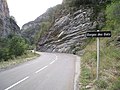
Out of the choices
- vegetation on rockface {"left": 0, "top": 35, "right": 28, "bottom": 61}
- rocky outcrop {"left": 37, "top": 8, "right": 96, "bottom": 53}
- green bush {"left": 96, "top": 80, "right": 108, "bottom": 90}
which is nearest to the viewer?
green bush {"left": 96, "top": 80, "right": 108, "bottom": 90}

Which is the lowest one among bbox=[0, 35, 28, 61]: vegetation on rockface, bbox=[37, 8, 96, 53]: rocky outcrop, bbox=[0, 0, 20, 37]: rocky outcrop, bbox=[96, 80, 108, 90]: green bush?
bbox=[96, 80, 108, 90]: green bush

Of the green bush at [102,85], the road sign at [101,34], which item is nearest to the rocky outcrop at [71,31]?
the road sign at [101,34]

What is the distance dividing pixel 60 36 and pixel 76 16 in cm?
655

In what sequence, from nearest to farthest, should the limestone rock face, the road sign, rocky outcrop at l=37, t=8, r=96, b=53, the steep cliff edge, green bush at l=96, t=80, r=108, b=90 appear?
green bush at l=96, t=80, r=108, b=90 < the road sign < the steep cliff edge < the limestone rock face < rocky outcrop at l=37, t=8, r=96, b=53

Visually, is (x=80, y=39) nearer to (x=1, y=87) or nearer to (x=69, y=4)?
(x=69, y=4)

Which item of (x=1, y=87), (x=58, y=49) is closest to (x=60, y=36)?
(x=58, y=49)

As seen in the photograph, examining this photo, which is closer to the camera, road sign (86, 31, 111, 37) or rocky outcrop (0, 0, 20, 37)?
road sign (86, 31, 111, 37)

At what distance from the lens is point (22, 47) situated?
153 ft

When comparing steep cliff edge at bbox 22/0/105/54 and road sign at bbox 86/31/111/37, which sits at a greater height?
steep cliff edge at bbox 22/0/105/54

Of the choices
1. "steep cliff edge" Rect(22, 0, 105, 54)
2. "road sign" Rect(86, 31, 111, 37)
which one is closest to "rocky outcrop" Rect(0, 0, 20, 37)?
"steep cliff edge" Rect(22, 0, 105, 54)

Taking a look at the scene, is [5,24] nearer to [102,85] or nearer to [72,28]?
[72,28]

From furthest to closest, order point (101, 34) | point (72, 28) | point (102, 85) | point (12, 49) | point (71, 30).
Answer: point (71, 30) < point (72, 28) < point (12, 49) < point (101, 34) < point (102, 85)

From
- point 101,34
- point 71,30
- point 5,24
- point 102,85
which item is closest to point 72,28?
point 71,30

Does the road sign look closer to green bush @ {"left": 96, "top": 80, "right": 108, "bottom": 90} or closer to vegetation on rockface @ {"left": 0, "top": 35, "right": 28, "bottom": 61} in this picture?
green bush @ {"left": 96, "top": 80, "right": 108, "bottom": 90}
